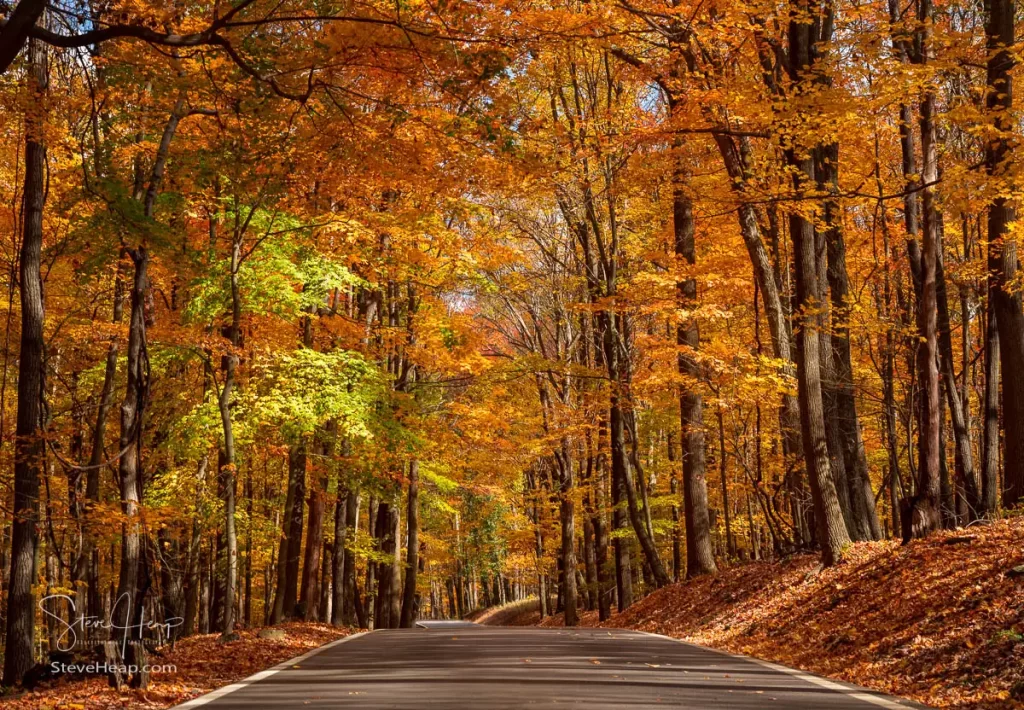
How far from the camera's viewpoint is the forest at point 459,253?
1148cm

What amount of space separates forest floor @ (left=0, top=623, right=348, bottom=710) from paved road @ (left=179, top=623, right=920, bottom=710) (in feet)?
1.82


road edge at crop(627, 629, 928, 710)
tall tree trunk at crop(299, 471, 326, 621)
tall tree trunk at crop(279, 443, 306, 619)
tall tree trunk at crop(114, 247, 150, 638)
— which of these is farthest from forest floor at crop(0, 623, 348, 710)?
road edge at crop(627, 629, 928, 710)

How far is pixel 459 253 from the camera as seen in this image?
73.3ft

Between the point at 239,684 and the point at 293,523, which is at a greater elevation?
the point at 293,523

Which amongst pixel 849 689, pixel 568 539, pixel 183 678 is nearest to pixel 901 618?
pixel 849 689

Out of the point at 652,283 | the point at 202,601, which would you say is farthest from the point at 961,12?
the point at 202,601

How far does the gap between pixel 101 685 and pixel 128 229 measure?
550cm

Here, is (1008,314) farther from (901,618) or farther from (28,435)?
(28,435)

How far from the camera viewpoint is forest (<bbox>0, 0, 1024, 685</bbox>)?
37.7ft

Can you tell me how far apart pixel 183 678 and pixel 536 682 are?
4.11 m

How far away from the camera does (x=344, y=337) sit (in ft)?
77.4

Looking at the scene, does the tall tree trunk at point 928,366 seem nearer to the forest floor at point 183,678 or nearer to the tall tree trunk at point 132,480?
the forest floor at point 183,678

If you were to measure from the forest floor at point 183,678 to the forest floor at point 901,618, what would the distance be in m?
6.16

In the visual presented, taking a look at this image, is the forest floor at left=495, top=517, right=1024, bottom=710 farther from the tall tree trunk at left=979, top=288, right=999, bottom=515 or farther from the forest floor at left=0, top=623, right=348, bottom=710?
the forest floor at left=0, top=623, right=348, bottom=710
